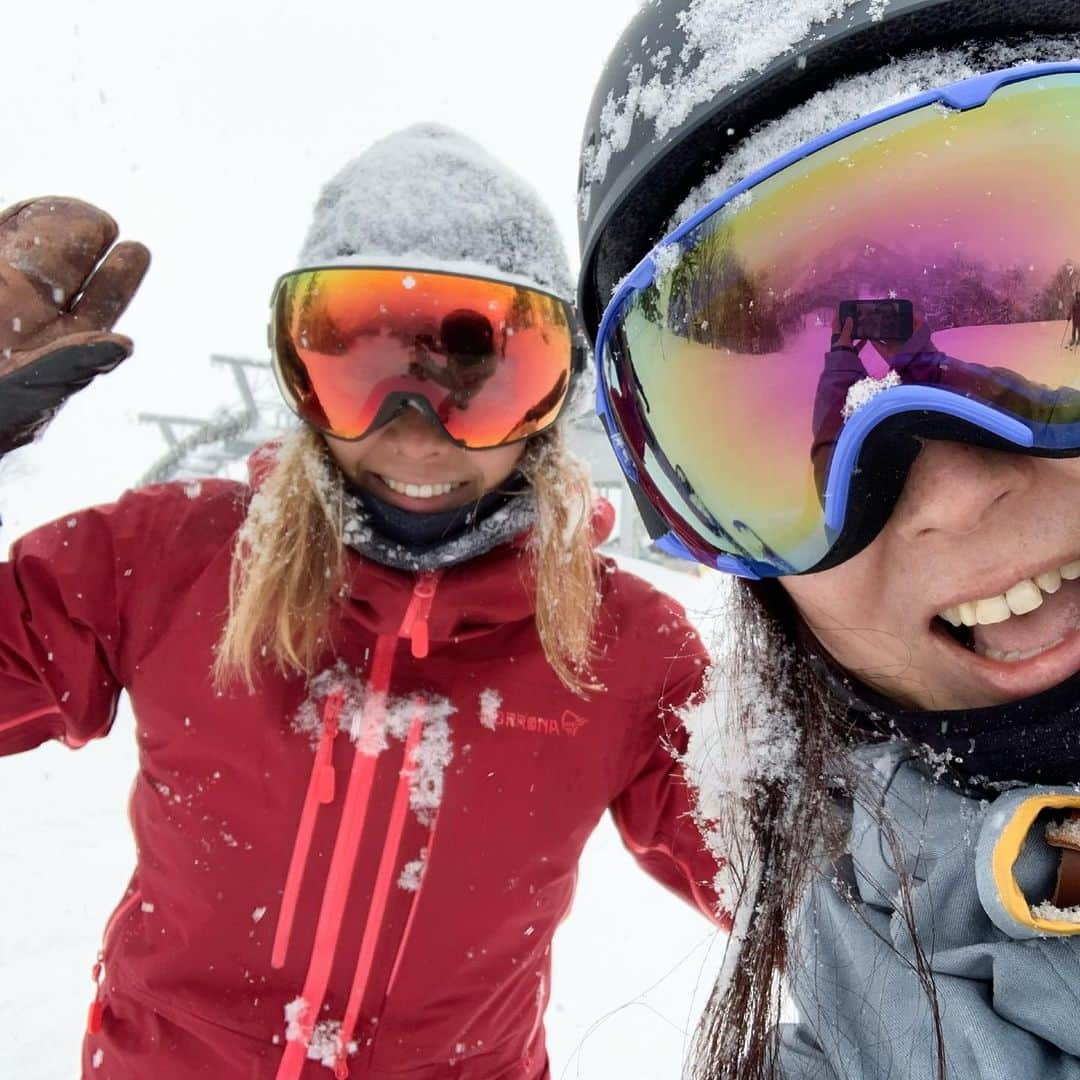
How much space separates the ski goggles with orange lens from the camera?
1.78m

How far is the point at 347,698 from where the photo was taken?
1547mm

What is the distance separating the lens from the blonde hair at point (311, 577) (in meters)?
1.51

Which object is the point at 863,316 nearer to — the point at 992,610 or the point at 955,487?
the point at 955,487

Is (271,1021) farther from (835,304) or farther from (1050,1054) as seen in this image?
(835,304)

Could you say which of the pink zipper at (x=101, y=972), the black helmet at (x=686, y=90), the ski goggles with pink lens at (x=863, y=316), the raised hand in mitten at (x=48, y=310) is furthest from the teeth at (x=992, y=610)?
the pink zipper at (x=101, y=972)

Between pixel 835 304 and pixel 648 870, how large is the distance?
4.54ft

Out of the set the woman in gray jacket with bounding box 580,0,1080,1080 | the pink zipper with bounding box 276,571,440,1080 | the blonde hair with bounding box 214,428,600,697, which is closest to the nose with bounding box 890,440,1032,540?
the woman in gray jacket with bounding box 580,0,1080,1080

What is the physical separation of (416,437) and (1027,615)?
1.35 m

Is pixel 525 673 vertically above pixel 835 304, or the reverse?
pixel 835 304

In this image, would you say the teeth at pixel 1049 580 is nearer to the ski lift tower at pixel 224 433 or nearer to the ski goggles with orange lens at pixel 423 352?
the ski goggles with orange lens at pixel 423 352

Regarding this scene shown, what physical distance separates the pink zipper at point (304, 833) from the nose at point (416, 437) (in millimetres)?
648

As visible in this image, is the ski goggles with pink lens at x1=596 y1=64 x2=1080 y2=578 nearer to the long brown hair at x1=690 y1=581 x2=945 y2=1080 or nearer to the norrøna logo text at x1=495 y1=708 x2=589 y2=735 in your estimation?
the long brown hair at x1=690 y1=581 x2=945 y2=1080

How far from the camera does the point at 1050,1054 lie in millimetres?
652

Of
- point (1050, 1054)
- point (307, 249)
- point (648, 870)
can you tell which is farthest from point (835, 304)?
point (307, 249)
